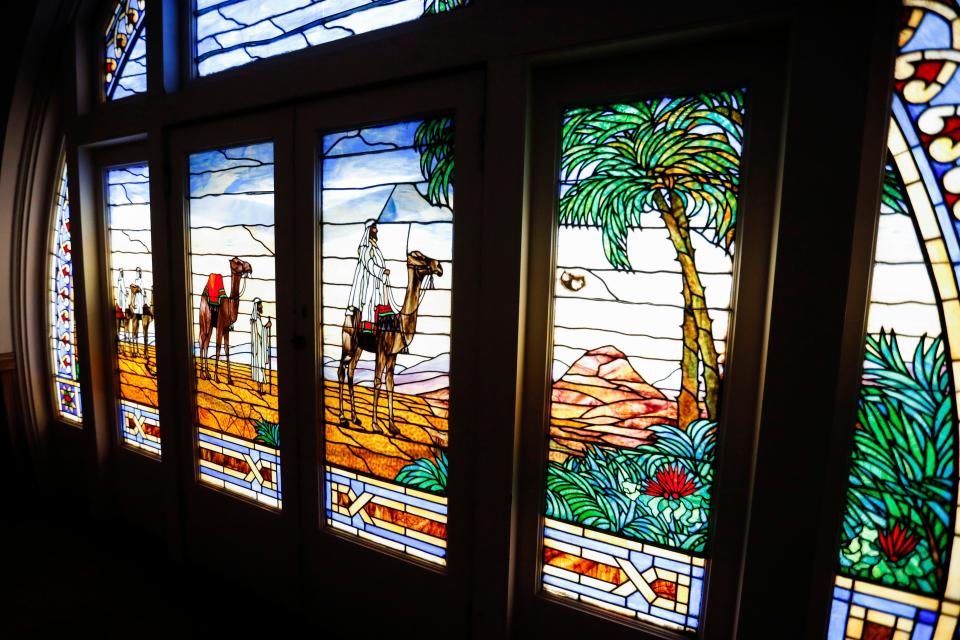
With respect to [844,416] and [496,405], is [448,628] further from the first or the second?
[844,416]

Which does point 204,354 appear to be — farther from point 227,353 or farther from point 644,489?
point 644,489

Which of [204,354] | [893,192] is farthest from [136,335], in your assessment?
[893,192]

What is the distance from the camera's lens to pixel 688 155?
1200 millimetres

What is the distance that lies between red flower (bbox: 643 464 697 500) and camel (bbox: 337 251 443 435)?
33.4 inches

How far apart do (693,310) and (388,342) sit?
96 centimetres

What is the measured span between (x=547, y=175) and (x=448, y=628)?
1510mm

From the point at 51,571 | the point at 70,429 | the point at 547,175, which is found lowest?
the point at 51,571

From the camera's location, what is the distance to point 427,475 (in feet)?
5.33

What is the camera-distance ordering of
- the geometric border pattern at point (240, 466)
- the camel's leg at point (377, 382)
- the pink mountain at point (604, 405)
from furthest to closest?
the geometric border pattern at point (240, 466) < the camel's leg at point (377, 382) < the pink mountain at point (604, 405)

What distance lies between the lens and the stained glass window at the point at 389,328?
1.54 meters

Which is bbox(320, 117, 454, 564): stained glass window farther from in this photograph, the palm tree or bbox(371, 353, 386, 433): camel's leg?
the palm tree

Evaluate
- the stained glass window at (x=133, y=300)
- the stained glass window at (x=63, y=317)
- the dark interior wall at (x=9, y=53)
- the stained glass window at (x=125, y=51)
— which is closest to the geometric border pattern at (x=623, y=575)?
the stained glass window at (x=133, y=300)

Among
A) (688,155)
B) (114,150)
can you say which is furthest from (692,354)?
(114,150)

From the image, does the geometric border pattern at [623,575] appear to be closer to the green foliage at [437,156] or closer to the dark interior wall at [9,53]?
the green foliage at [437,156]
